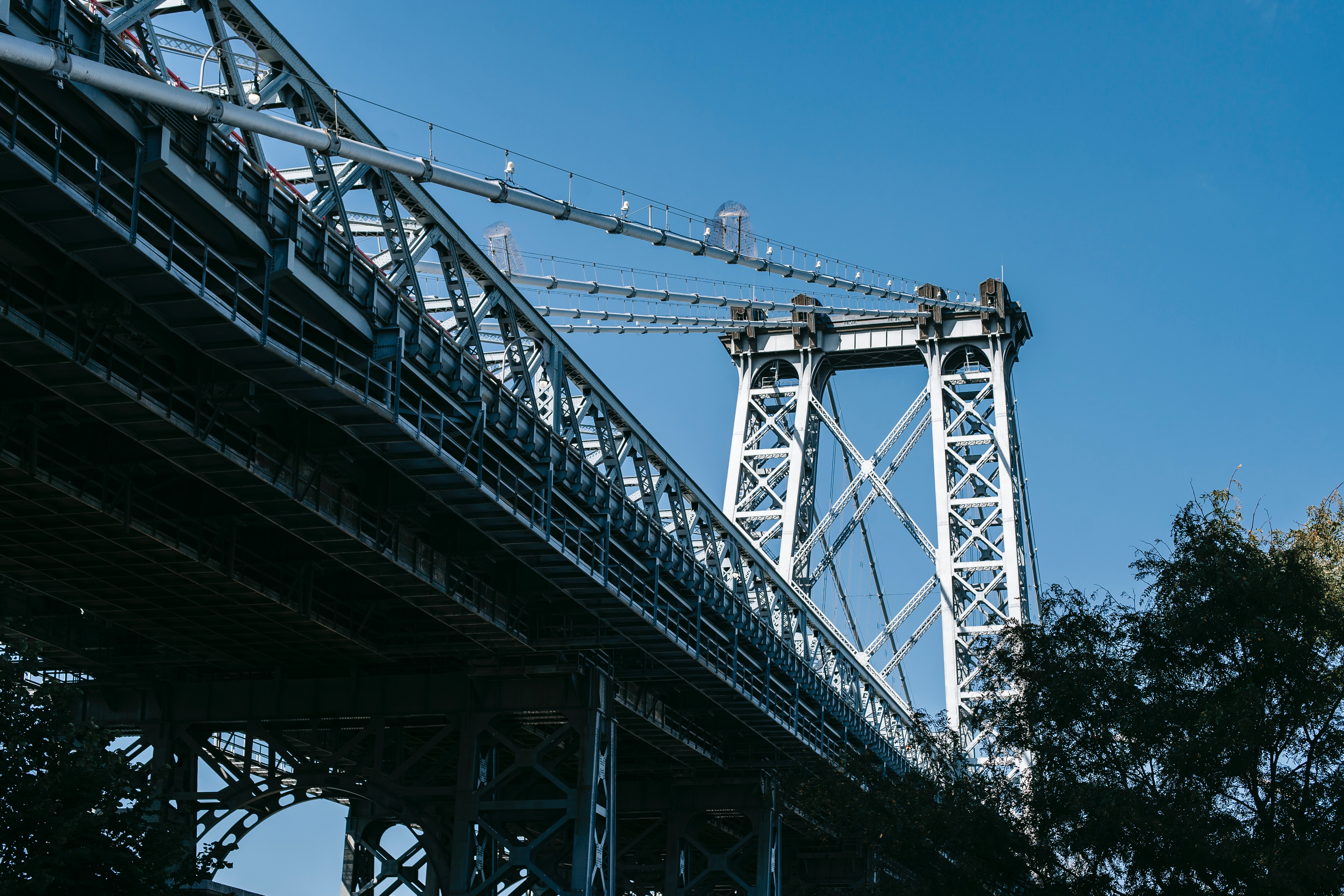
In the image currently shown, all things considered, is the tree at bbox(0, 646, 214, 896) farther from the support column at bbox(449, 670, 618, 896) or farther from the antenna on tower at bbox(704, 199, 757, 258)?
the antenna on tower at bbox(704, 199, 757, 258)

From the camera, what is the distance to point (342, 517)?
86.2ft

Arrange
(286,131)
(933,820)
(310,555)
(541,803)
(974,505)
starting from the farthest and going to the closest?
(974,505), (541,803), (310,555), (933,820), (286,131)

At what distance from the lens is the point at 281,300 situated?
73.9 ft

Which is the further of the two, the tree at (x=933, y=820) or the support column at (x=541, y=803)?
the support column at (x=541, y=803)

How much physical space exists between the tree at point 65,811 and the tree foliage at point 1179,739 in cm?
A: 1275

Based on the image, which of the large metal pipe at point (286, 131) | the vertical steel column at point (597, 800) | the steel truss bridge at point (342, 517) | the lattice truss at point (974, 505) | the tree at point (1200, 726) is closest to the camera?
the large metal pipe at point (286, 131)

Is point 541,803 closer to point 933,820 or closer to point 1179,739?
point 933,820

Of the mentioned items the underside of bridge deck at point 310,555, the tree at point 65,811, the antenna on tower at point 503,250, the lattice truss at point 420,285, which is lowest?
the tree at point 65,811

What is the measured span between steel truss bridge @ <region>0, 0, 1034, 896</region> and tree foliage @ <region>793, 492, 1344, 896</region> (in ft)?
5.85

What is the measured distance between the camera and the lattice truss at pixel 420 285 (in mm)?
21234

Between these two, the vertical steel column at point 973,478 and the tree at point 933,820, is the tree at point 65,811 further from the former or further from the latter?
the vertical steel column at point 973,478

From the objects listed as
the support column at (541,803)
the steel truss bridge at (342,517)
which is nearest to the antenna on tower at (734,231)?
the steel truss bridge at (342,517)

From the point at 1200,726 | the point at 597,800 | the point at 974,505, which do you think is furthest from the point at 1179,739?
the point at 974,505

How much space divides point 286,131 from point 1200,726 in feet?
51.9
